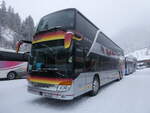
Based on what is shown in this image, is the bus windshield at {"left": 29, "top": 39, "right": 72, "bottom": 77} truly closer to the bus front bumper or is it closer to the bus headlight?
the bus headlight

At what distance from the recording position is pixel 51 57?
5191 millimetres

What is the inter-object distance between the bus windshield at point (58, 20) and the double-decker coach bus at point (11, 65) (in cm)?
781

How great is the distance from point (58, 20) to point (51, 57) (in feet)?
5.37

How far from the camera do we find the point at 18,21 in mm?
67562

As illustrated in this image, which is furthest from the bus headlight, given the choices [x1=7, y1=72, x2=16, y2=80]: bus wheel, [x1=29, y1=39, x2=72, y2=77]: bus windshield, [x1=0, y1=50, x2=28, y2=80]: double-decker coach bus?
[x1=7, y1=72, x2=16, y2=80]: bus wheel

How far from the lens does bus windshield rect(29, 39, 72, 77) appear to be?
4.89 m

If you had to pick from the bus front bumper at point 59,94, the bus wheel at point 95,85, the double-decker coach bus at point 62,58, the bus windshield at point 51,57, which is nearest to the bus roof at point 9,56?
the bus windshield at point 51,57

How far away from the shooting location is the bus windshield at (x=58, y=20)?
17.9 feet

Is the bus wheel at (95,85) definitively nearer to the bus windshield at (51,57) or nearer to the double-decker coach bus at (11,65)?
the bus windshield at (51,57)

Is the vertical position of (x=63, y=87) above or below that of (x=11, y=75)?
above

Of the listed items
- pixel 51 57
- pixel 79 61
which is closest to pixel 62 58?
pixel 51 57

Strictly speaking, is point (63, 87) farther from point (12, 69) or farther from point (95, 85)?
point (12, 69)

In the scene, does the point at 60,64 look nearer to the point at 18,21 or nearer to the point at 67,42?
the point at 67,42

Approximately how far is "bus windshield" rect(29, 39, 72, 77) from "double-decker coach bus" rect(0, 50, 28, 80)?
26.9 ft
